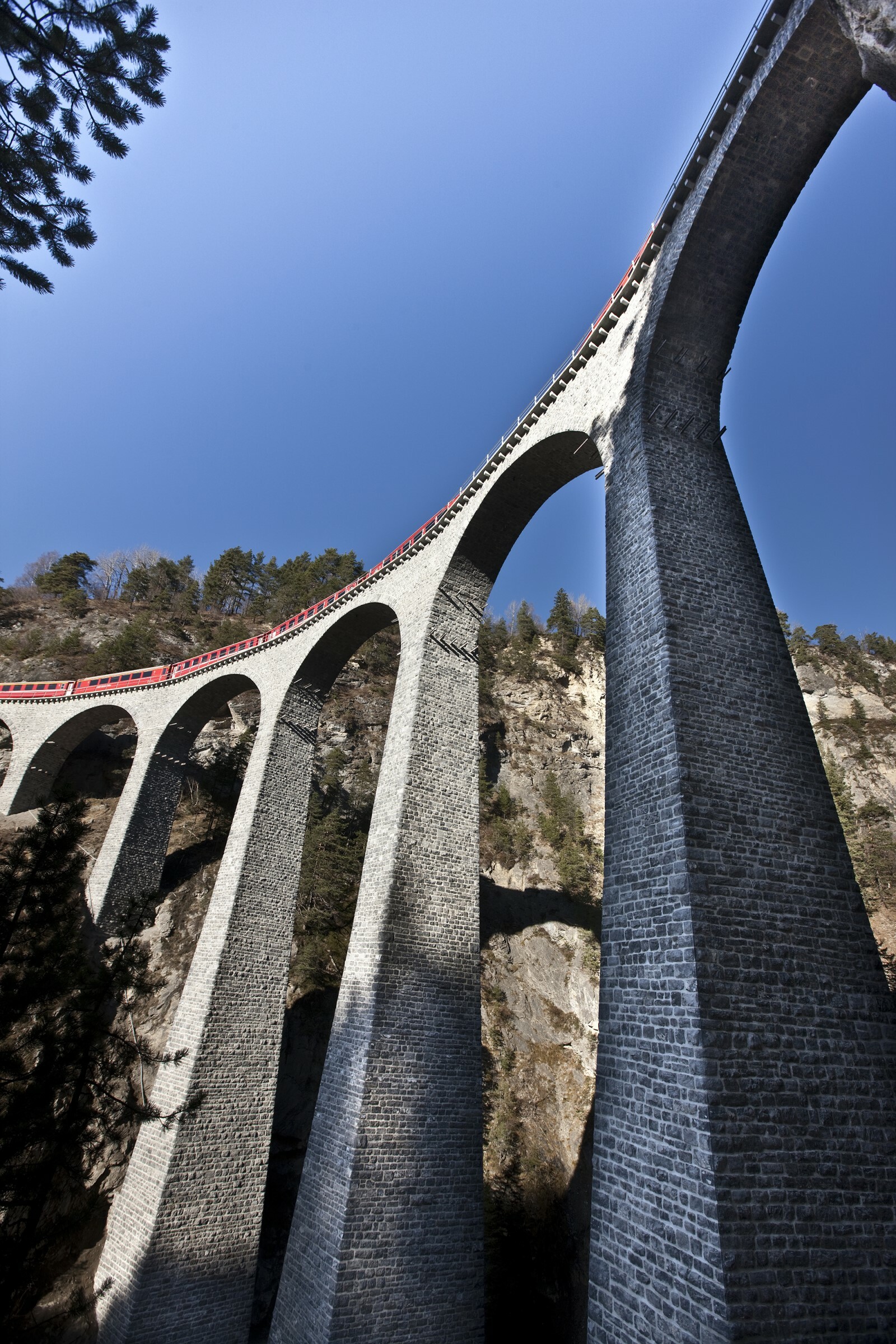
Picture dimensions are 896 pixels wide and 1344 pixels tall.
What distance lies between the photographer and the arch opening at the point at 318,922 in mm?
15938

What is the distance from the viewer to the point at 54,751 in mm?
27703

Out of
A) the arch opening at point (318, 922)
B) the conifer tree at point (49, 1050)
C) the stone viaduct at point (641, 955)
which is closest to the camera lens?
the stone viaduct at point (641, 955)

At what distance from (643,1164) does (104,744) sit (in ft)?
99.0

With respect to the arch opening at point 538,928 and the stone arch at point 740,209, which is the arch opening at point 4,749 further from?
the stone arch at point 740,209

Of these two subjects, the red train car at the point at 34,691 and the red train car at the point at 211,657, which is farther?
the red train car at the point at 34,691

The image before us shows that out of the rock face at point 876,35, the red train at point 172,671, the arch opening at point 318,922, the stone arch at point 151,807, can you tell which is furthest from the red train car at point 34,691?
the rock face at point 876,35

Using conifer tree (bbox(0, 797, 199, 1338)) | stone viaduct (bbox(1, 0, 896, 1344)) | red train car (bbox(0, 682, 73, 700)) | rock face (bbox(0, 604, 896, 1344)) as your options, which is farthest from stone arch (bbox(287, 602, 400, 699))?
red train car (bbox(0, 682, 73, 700))

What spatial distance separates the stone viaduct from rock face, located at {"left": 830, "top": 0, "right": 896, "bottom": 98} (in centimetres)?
3

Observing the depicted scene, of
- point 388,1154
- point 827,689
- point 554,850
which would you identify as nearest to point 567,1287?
point 388,1154

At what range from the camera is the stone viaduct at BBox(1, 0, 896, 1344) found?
5598 millimetres

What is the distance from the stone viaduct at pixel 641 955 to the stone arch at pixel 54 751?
12326 mm

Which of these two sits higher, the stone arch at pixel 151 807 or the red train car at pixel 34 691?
the red train car at pixel 34 691

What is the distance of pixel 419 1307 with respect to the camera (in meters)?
9.46

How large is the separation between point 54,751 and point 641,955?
2739 cm
